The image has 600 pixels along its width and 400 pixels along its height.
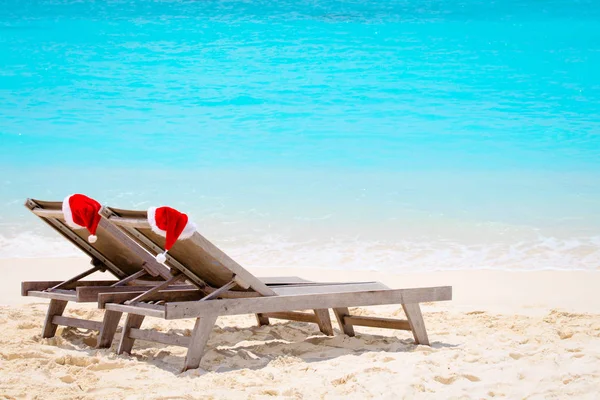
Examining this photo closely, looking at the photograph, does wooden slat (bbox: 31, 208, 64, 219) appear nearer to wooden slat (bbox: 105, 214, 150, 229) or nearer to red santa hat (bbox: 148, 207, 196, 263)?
wooden slat (bbox: 105, 214, 150, 229)

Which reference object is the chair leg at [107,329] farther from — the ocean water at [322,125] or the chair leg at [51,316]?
the ocean water at [322,125]

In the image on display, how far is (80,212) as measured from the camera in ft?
13.7

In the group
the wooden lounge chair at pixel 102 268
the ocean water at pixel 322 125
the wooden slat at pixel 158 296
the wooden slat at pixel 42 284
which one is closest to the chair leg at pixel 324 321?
the wooden lounge chair at pixel 102 268

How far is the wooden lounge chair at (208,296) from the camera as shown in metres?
3.94

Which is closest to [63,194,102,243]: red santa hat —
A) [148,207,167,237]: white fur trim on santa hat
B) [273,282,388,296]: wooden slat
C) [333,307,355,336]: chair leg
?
[148,207,167,237]: white fur trim on santa hat

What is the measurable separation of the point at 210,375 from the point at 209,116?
481 inches

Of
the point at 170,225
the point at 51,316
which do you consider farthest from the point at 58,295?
the point at 170,225

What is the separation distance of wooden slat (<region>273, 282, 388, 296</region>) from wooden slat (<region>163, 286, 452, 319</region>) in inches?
4.4

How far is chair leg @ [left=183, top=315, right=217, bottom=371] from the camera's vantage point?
394cm

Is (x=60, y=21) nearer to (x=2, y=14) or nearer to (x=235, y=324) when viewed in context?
(x=2, y=14)

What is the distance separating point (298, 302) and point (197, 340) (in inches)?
23.6

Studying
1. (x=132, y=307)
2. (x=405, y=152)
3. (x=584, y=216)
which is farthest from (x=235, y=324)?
(x=405, y=152)

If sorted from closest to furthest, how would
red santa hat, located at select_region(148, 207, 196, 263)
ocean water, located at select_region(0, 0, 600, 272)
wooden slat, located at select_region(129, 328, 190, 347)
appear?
red santa hat, located at select_region(148, 207, 196, 263)
wooden slat, located at select_region(129, 328, 190, 347)
ocean water, located at select_region(0, 0, 600, 272)

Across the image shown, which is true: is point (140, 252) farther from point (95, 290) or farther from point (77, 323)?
point (77, 323)
